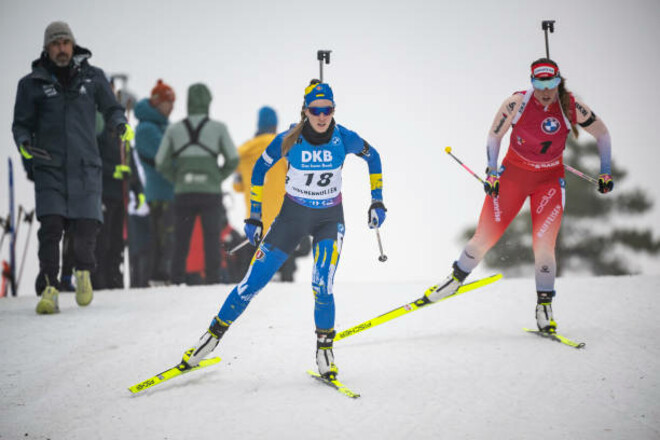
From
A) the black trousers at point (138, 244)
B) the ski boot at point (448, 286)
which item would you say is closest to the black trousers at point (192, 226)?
the black trousers at point (138, 244)

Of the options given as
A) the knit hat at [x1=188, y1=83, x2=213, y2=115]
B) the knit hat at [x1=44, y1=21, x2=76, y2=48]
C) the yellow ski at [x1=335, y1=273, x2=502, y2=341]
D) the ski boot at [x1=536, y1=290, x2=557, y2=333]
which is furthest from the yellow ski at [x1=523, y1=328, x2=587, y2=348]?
the knit hat at [x1=44, y1=21, x2=76, y2=48]

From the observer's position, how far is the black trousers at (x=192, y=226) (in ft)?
29.7

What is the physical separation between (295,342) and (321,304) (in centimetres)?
120

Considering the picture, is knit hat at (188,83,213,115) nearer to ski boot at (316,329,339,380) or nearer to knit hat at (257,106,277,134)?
knit hat at (257,106,277,134)

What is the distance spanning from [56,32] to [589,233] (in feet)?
74.6

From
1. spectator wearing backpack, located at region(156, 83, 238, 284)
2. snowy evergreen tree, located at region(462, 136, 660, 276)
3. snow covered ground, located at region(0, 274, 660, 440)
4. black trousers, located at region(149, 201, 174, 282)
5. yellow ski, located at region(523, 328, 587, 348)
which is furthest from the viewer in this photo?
snowy evergreen tree, located at region(462, 136, 660, 276)

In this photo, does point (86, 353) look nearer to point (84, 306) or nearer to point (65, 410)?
point (65, 410)

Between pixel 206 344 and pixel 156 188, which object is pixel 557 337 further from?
pixel 156 188

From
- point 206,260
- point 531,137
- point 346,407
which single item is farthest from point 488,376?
point 206,260

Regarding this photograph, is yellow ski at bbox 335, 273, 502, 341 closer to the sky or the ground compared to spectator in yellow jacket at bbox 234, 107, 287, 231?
closer to the ground

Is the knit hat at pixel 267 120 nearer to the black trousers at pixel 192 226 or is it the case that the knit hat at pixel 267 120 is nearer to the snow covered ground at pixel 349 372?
the black trousers at pixel 192 226

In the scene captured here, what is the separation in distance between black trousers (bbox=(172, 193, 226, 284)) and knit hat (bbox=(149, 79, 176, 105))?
69.4 inches

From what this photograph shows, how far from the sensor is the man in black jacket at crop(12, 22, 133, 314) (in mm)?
7250

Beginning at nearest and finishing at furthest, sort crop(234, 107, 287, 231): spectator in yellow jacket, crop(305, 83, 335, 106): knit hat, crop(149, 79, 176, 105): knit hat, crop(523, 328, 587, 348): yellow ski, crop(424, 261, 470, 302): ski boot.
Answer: crop(305, 83, 335, 106): knit hat < crop(523, 328, 587, 348): yellow ski < crop(424, 261, 470, 302): ski boot < crop(234, 107, 287, 231): spectator in yellow jacket < crop(149, 79, 176, 105): knit hat
